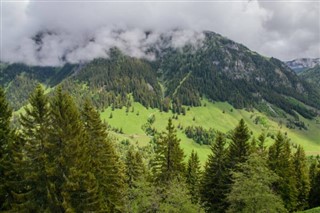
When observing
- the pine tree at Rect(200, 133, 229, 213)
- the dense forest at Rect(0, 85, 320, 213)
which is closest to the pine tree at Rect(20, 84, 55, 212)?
the dense forest at Rect(0, 85, 320, 213)

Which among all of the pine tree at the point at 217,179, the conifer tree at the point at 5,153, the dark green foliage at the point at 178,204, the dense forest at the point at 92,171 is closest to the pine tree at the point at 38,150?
the dense forest at the point at 92,171

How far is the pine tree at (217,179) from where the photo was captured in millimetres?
61069

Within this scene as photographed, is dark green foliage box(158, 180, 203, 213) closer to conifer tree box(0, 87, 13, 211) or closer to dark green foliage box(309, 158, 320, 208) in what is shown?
conifer tree box(0, 87, 13, 211)

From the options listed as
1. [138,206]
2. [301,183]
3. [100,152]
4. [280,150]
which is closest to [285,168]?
[280,150]

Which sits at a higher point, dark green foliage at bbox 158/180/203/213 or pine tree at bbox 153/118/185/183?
pine tree at bbox 153/118/185/183

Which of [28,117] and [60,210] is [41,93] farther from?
[60,210]

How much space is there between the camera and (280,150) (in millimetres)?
67312

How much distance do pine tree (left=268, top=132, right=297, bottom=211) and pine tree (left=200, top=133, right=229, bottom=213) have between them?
31.4 ft

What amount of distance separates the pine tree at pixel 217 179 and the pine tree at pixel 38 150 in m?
33.1

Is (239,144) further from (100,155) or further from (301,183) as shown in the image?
(100,155)

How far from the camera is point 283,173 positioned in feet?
214

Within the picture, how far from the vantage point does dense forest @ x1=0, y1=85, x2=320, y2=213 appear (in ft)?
116

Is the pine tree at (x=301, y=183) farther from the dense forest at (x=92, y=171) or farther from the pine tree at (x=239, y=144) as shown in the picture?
the pine tree at (x=239, y=144)

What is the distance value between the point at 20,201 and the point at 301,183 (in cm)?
6089
